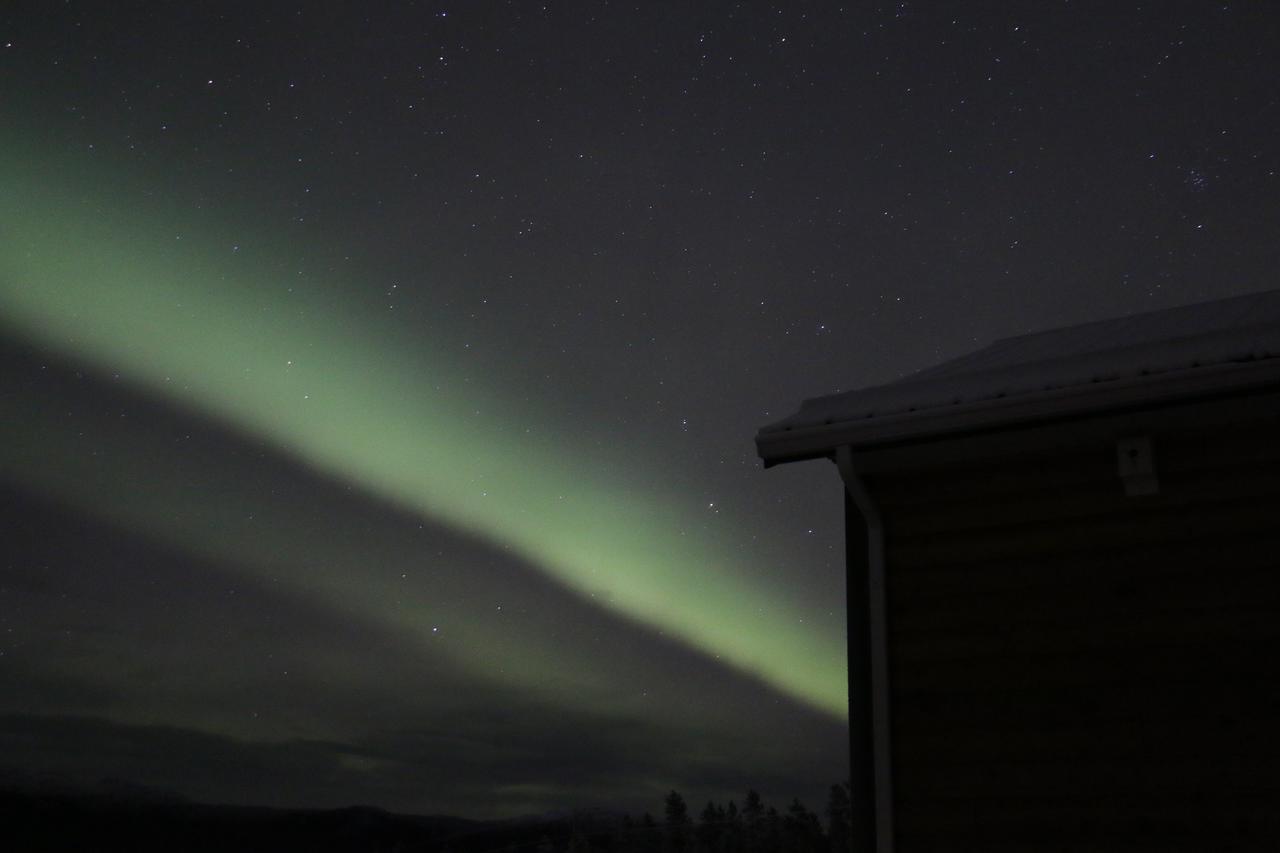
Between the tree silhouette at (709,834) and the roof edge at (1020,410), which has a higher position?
the roof edge at (1020,410)

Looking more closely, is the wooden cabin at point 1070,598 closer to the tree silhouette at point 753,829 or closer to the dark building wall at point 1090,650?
the dark building wall at point 1090,650

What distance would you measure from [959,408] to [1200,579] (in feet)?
4.24

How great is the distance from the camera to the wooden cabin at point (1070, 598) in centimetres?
410

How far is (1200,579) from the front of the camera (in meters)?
4.26

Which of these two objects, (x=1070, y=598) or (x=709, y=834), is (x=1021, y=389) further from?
(x=709, y=834)

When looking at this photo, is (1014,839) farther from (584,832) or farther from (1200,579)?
(584,832)

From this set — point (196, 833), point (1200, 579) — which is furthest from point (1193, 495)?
point (196, 833)

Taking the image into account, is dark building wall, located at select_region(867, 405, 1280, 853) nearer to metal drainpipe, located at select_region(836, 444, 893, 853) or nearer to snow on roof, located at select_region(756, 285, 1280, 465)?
metal drainpipe, located at select_region(836, 444, 893, 853)

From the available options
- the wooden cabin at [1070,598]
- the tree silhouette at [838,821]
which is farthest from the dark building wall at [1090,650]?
the tree silhouette at [838,821]

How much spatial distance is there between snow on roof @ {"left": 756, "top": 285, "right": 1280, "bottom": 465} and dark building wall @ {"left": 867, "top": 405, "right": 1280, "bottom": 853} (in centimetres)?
33

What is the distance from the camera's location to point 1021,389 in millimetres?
4520

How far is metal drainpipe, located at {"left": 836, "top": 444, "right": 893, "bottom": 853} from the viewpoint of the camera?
4500 mm

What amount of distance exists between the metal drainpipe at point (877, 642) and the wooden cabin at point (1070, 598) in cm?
1

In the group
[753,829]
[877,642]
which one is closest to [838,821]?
[753,829]
